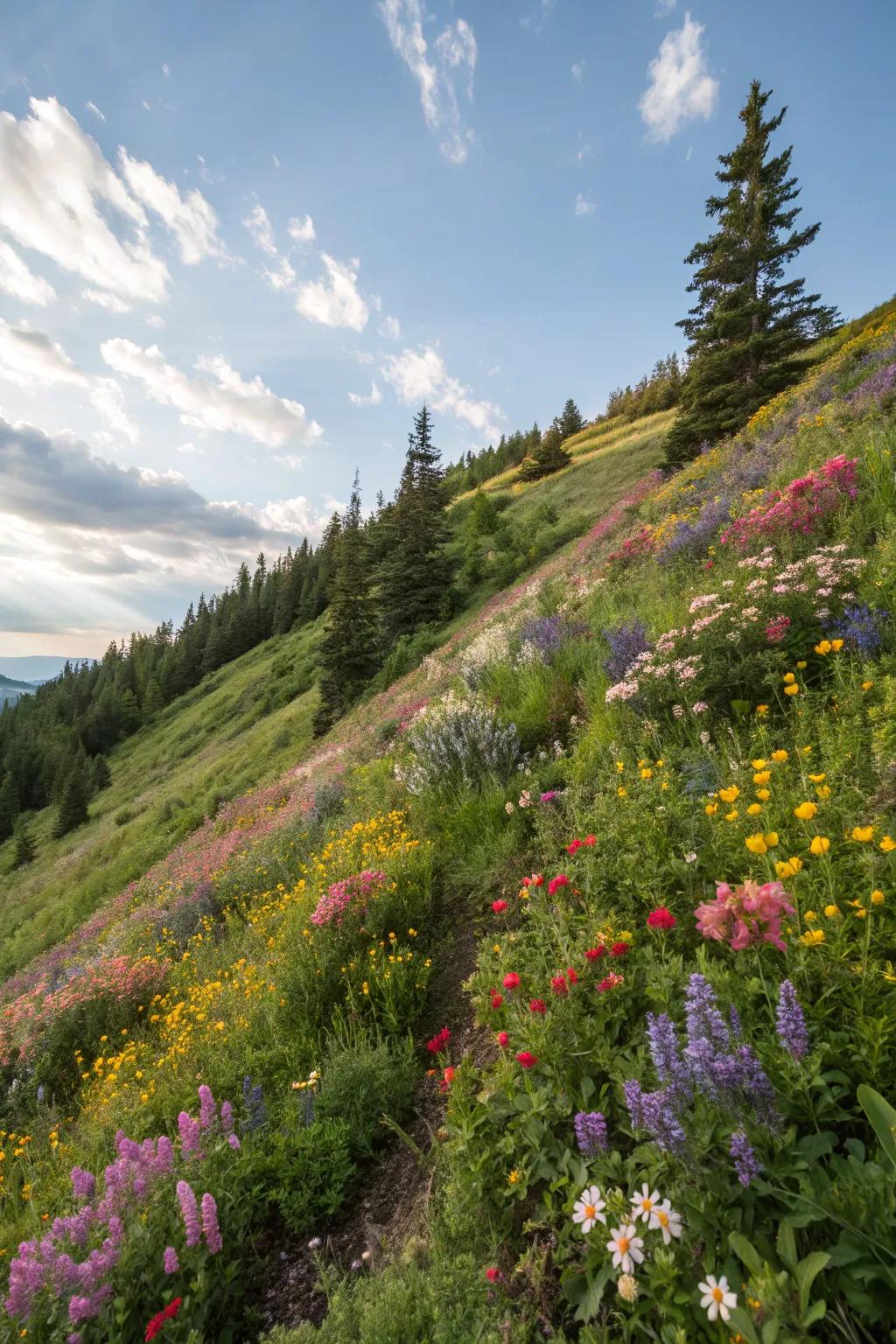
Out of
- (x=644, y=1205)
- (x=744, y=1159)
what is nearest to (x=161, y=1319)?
(x=644, y=1205)

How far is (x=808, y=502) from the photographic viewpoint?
5586 mm

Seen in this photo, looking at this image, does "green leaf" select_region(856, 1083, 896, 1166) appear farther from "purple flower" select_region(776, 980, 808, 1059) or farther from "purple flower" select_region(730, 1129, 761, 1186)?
"purple flower" select_region(730, 1129, 761, 1186)

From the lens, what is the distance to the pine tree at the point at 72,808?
4688cm

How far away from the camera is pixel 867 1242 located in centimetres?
126

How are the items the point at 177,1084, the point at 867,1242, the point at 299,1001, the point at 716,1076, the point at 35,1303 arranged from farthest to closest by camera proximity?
the point at 299,1001 < the point at 177,1084 < the point at 35,1303 < the point at 716,1076 < the point at 867,1242

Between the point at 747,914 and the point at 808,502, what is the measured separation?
5.26 m

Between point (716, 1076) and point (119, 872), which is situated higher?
point (716, 1076)

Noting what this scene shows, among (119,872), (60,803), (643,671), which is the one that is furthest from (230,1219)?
(60,803)

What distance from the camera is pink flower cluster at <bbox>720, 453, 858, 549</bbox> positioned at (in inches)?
214

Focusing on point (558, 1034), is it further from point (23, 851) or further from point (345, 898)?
point (23, 851)

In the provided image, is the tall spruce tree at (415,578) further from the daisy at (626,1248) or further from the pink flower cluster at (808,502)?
the daisy at (626,1248)

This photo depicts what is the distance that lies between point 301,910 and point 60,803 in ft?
184

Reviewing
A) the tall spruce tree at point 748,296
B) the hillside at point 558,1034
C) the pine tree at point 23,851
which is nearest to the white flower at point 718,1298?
the hillside at point 558,1034

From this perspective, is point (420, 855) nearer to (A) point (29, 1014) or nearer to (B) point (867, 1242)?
(B) point (867, 1242)
